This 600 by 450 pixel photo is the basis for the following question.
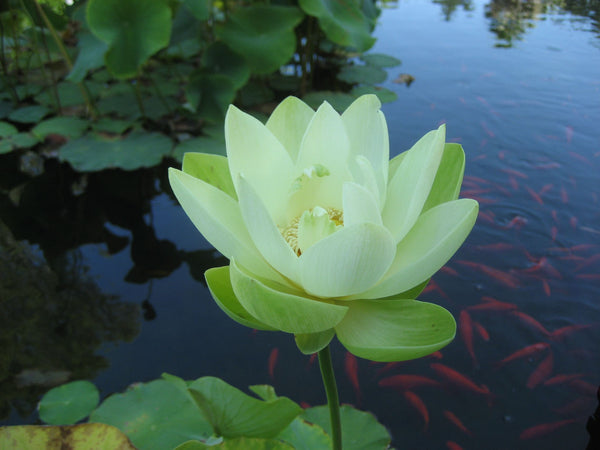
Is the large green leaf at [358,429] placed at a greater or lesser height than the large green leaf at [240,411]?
lesser

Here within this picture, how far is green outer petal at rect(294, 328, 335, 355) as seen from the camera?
0.62 metres

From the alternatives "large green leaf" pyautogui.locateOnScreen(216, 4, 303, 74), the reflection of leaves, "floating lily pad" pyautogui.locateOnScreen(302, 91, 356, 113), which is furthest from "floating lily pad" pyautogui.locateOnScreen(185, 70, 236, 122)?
the reflection of leaves

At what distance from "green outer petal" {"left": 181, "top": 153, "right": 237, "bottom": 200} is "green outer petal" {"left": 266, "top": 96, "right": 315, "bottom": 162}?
110 mm

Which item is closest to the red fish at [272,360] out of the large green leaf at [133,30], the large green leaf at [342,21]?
the large green leaf at [133,30]

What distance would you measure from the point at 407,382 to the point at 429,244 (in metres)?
0.88

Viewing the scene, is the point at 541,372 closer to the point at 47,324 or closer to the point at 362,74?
the point at 47,324

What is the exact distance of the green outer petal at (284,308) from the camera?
1.84ft

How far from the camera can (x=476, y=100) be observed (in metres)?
3.09

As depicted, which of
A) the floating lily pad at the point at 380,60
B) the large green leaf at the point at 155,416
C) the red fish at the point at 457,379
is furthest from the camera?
the floating lily pad at the point at 380,60

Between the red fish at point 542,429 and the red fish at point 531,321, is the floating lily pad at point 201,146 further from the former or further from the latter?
the red fish at point 542,429

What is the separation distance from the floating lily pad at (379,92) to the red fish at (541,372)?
1956 millimetres

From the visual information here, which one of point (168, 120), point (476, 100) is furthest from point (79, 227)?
point (476, 100)

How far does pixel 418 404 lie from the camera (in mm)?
1344

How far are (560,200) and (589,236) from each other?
0.27m
